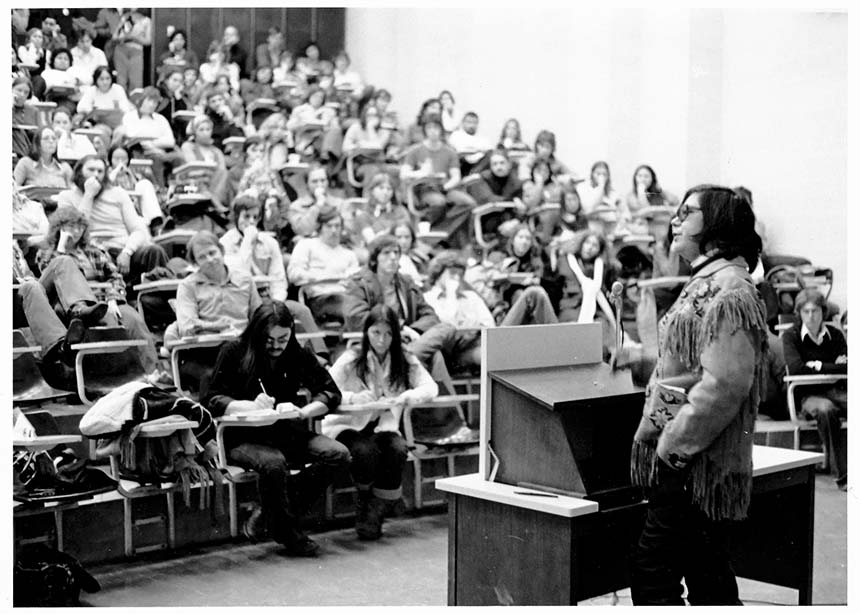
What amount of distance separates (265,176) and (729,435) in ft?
15.8

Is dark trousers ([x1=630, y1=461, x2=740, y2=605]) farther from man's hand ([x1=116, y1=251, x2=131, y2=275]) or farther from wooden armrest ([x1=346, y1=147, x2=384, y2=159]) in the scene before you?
wooden armrest ([x1=346, y1=147, x2=384, y2=159])

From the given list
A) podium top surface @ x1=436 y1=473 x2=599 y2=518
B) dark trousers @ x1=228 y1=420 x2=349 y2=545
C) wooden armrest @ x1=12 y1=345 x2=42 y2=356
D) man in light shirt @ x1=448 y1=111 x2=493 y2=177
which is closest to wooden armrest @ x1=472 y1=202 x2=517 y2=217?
man in light shirt @ x1=448 y1=111 x2=493 y2=177

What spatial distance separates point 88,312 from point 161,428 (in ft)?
2.97

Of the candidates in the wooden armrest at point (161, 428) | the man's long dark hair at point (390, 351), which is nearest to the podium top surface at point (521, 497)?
the wooden armrest at point (161, 428)

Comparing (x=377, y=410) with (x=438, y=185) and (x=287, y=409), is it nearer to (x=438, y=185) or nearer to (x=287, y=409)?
(x=287, y=409)

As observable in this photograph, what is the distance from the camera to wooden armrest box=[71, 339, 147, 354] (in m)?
4.68

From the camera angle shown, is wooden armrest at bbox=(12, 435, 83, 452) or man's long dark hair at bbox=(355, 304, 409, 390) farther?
man's long dark hair at bbox=(355, 304, 409, 390)

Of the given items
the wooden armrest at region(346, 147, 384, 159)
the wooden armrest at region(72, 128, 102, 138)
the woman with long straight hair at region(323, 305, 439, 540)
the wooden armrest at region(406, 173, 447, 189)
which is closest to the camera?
the woman with long straight hair at region(323, 305, 439, 540)

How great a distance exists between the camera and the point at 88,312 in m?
4.81

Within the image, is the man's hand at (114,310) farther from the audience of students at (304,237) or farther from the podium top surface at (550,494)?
the podium top surface at (550,494)

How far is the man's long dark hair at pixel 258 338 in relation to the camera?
181 inches

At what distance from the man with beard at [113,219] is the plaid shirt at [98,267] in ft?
1.45

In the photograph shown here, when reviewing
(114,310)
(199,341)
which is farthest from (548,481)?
(114,310)

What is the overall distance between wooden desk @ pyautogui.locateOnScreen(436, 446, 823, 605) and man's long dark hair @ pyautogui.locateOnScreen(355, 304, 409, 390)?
68.5 inches
